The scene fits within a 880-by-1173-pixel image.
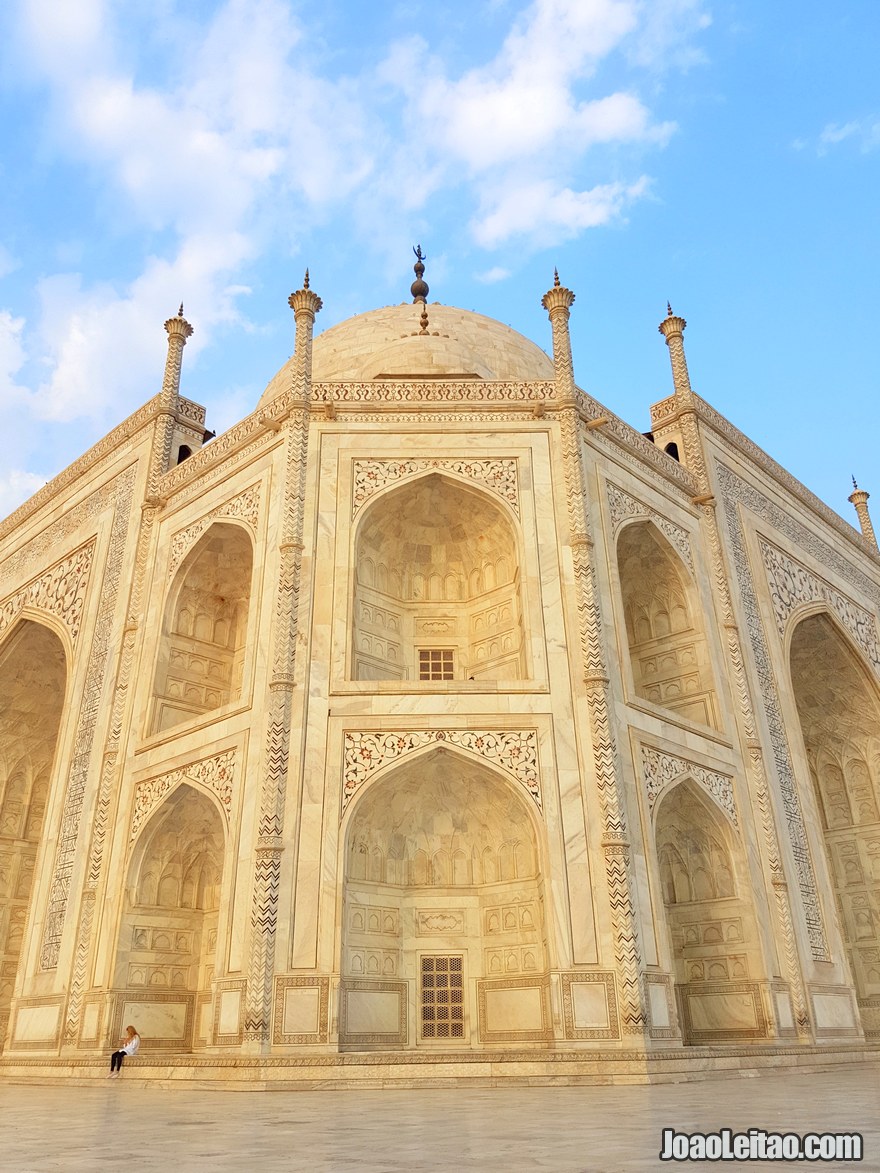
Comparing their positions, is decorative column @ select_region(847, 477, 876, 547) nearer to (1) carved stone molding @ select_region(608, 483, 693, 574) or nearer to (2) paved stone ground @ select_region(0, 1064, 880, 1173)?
(1) carved stone molding @ select_region(608, 483, 693, 574)

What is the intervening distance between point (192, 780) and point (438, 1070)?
14.8ft

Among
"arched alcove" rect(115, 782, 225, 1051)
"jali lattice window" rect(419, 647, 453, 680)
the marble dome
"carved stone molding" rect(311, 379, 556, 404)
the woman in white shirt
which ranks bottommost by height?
the woman in white shirt

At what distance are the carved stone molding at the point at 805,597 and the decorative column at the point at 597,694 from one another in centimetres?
489

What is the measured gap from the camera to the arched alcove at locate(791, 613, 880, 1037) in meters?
15.7

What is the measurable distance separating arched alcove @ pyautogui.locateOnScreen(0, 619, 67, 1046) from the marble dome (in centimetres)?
629

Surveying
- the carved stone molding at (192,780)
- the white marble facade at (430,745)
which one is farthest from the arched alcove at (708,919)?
the carved stone molding at (192,780)

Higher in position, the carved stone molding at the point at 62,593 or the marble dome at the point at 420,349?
the marble dome at the point at 420,349

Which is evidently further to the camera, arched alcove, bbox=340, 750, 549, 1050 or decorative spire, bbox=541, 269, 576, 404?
decorative spire, bbox=541, 269, 576, 404

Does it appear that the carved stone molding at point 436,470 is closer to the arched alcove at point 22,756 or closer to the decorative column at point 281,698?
the decorative column at point 281,698

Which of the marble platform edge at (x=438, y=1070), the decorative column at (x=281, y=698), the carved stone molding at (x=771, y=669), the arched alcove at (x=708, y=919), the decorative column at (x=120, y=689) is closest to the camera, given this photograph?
the marble platform edge at (x=438, y=1070)

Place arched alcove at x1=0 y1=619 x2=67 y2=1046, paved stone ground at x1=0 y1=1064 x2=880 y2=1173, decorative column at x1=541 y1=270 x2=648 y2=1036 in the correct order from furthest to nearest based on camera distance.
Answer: arched alcove at x1=0 y1=619 x2=67 y2=1046 < decorative column at x1=541 y1=270 x2=648 y2=1036 < paved stone ground at x1=0 y1=1064 x2=880 y2=1173

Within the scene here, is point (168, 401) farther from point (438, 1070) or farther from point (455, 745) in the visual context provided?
point (438, 1070)

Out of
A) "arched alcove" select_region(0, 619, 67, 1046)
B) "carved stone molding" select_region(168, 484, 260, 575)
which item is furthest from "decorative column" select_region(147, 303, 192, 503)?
"arched alcove" select_region(0, 619, 67, 1046)

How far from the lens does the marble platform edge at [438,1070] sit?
7.42 m
